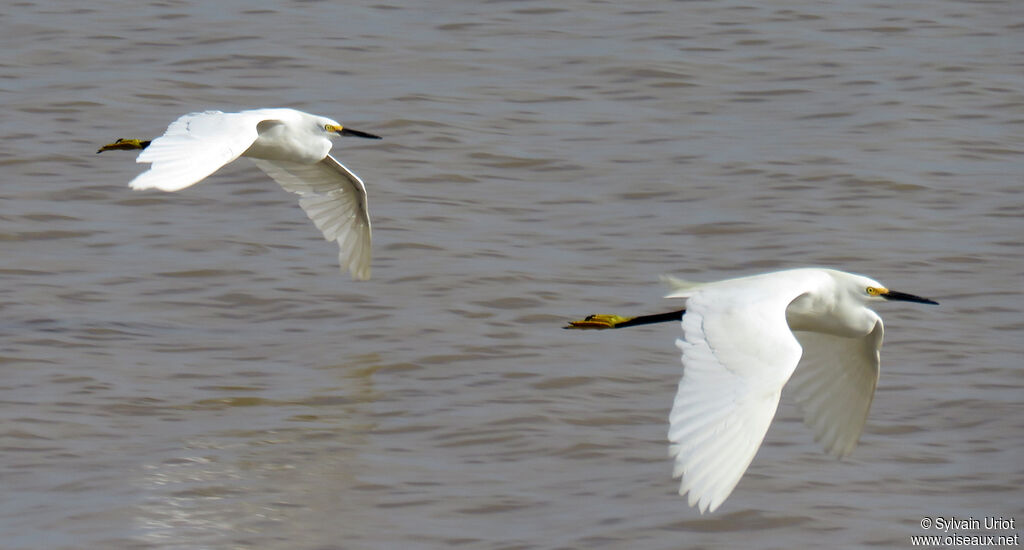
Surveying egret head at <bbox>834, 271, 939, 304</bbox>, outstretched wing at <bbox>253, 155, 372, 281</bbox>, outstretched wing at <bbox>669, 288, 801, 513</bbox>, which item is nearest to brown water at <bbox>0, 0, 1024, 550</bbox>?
outstretched wing at <bbox>253, 155, 372, 281</bbox>

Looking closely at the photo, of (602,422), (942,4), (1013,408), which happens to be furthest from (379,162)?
(942,4)

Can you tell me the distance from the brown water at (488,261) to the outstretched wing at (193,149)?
0.98 metres

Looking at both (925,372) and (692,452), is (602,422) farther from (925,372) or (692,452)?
(692,452)

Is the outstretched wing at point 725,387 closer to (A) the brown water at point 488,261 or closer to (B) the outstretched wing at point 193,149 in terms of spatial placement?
(A) the brown water at point 488,261

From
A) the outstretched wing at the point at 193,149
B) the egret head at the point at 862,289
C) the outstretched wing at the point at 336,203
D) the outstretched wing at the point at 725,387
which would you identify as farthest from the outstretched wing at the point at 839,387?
the outstretched wing at the point at 336,203

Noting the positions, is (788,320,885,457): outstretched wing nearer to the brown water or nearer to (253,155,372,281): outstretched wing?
the brown water

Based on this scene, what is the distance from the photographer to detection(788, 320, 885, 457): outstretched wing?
4.89 meters

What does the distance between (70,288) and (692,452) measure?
417cm

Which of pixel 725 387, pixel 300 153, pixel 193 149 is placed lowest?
pixel 300 153

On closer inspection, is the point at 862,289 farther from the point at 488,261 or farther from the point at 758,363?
the point at 488,261

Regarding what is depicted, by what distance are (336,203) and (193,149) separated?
6.53 ft

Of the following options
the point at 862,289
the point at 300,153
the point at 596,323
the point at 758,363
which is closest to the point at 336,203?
the point at 300,153

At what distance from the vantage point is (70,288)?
709 centimetres

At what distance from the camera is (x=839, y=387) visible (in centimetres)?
496
